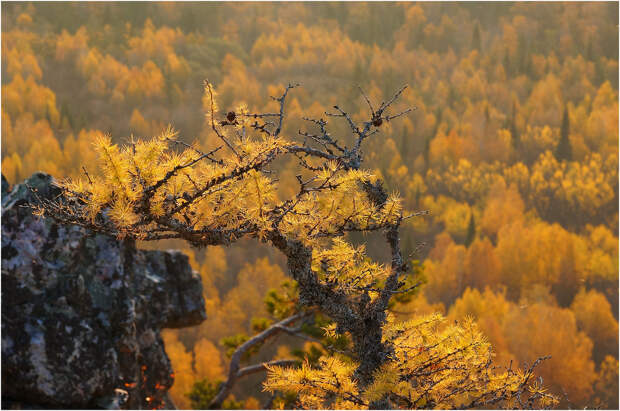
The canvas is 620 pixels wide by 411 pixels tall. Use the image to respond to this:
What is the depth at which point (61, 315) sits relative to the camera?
5.73m

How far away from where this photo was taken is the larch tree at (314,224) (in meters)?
2.84

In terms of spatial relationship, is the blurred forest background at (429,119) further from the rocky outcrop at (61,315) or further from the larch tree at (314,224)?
the larch tree at (314,224)

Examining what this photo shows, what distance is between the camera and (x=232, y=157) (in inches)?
117

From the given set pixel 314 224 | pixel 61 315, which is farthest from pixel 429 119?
pixel 314 224

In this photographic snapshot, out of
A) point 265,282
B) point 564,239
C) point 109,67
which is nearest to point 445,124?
point 564,239

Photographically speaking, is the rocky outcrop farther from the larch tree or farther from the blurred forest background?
the blurred forest background

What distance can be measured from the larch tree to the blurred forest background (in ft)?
60.9

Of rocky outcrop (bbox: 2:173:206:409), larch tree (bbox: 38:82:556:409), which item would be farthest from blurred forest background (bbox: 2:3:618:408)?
larch tree (bbox: 38:82:556:409)

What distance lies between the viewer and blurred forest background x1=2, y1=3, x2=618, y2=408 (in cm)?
2891

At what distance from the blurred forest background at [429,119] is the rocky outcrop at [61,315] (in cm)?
1663

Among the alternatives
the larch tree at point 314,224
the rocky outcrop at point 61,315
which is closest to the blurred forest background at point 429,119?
the rocky outcrop at point 61,315

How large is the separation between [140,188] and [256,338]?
254 inches

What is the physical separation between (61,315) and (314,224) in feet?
11.4

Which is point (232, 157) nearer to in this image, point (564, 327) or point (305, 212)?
point (305, 212)
